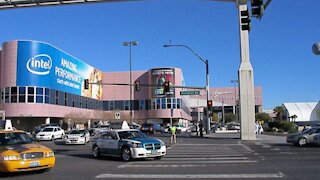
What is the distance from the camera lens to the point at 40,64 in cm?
7000

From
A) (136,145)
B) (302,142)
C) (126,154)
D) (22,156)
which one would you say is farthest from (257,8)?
(302,142)

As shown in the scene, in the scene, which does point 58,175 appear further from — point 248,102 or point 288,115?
point 288,115

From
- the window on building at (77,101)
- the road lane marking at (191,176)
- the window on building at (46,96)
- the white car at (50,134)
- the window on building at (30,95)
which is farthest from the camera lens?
the window on building at (77,101)

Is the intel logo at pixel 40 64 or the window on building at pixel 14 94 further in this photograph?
the intel logo at pixel 40 64

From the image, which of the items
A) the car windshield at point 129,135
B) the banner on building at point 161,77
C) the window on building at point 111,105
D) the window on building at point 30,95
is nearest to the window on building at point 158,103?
the banner on building at point 161,77

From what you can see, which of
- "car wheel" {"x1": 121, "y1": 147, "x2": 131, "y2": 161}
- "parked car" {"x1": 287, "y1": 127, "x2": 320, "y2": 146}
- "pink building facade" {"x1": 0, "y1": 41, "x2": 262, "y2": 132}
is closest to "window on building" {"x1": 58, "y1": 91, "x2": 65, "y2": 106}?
"pink building facade" {"x1": 0, "y1": 41, "x2": 262, "y2": 132}

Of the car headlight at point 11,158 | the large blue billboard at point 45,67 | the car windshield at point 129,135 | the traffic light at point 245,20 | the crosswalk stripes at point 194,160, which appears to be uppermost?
the large blue billboard at point 45,67

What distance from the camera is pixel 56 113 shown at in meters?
76.4

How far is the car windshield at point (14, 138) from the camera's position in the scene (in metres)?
14.8

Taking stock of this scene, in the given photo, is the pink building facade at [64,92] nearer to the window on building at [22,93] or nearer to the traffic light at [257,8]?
the window on building at [22,93]

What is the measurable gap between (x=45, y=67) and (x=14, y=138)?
57.8 m

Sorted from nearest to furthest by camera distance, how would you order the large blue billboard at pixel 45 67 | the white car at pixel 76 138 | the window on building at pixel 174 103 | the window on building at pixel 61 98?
1. the white car at pixel 76 138
2. the large blue billboard at pixel 45 67
3. the window on building at pixel 61 98
4. the window on building at pixel 174 103

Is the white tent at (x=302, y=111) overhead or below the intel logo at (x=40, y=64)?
below

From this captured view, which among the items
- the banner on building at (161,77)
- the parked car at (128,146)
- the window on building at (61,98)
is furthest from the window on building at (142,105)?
the parked car at (128,146)
